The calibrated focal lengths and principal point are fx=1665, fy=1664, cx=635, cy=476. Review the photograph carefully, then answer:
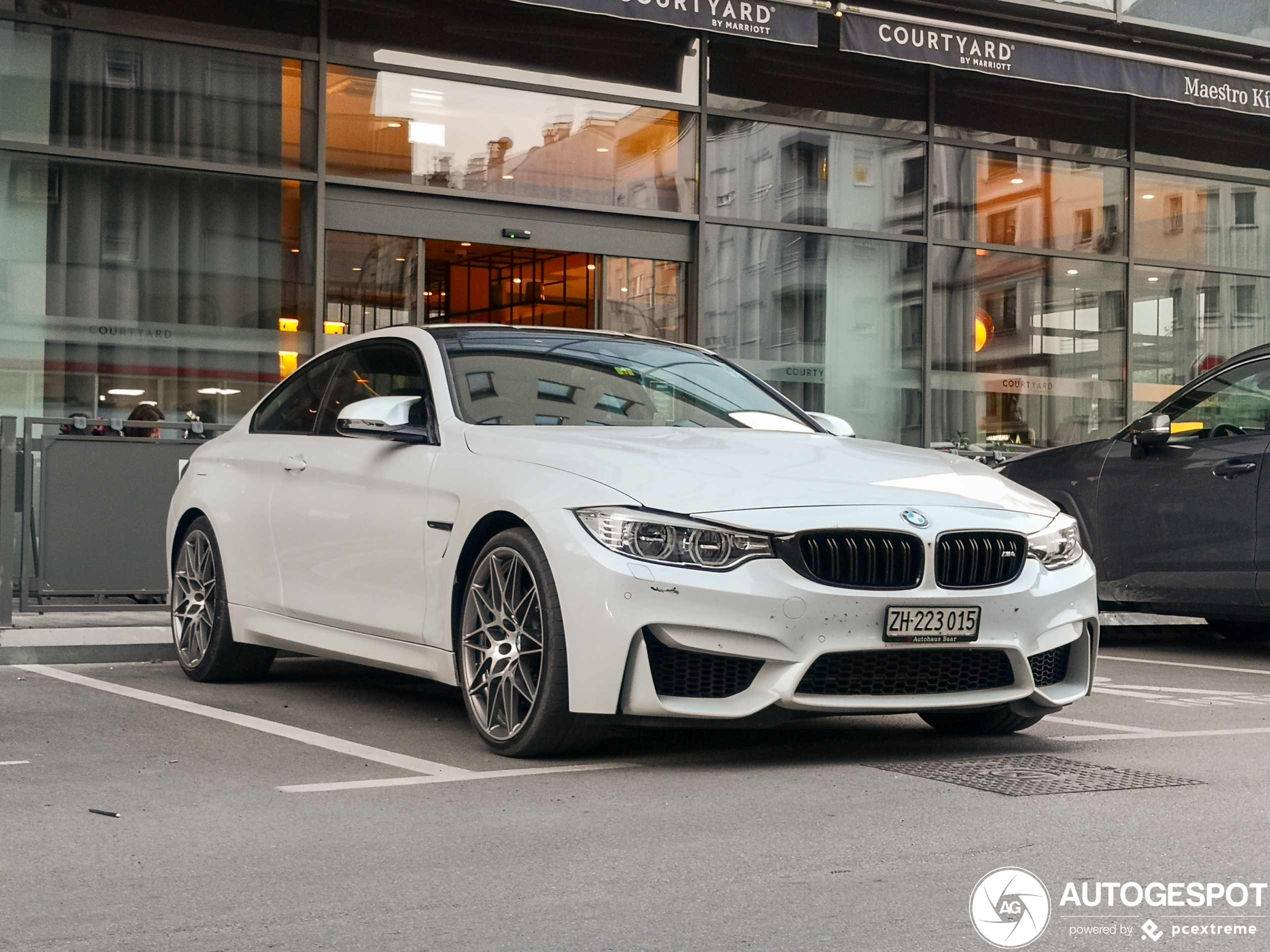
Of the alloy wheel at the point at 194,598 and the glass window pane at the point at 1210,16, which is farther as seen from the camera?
the glass window pane at the point at 1210,16

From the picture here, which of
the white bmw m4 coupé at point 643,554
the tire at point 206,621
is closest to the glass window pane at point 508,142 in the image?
the tire at point 206,621

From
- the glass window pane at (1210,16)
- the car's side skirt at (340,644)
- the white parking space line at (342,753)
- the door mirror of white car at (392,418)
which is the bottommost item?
the white parking space line at (342,753)

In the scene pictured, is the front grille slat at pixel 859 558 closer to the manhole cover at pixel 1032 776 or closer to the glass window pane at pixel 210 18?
the manhole cover at pixel 1032 776

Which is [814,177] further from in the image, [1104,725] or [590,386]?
[1104,725]

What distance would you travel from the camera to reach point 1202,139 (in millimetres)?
17125

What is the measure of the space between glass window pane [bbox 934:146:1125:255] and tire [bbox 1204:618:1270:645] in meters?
5.83

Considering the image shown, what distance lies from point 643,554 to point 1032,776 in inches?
56.0

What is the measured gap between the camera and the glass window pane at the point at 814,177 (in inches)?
580

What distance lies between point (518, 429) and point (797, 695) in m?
1.46

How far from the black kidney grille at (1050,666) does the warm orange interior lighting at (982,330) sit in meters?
10.4

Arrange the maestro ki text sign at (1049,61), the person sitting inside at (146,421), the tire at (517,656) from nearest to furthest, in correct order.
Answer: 1. the tire at (517,656)
2. the person sitting inside at (146,421)
3. the maestro ki text sign at (1049,61)

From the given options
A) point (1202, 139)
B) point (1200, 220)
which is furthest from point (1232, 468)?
point (1202, 139)

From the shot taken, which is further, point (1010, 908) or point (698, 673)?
point (698, 673)

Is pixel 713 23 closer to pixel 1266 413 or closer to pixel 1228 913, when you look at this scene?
pixel 1266 413
